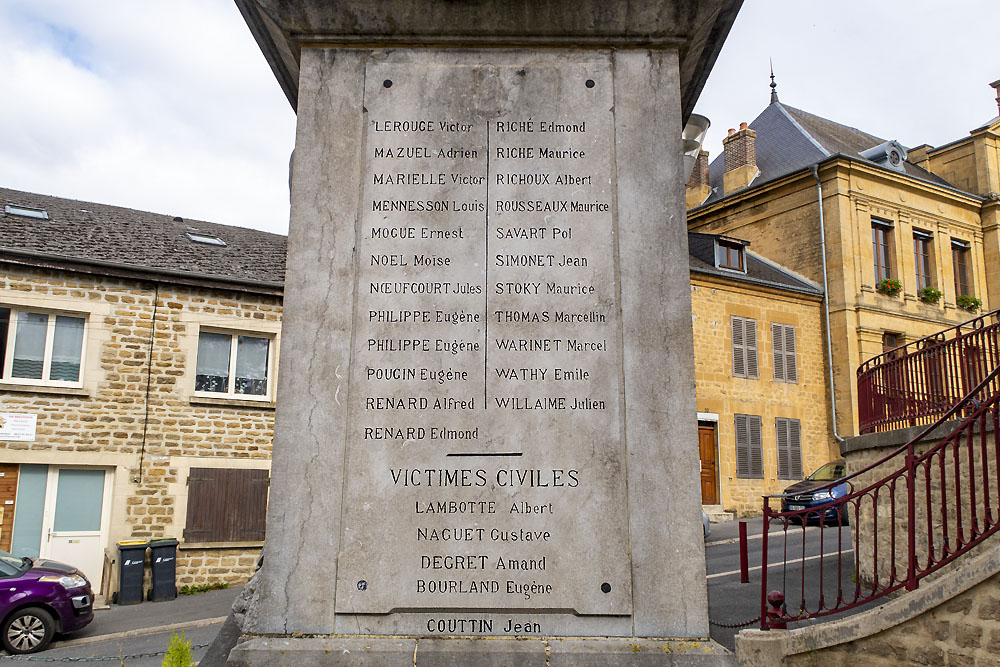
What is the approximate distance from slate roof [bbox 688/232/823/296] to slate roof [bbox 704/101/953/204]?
11.6ft

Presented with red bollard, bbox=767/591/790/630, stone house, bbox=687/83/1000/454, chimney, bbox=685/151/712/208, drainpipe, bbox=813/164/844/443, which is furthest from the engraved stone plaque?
chimney, bbox=685/151/712/208

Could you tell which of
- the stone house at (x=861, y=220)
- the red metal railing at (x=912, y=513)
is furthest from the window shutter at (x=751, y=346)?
the red metal railing at (x=912, y=513)

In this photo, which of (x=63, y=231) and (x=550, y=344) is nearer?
(x=550, y=344)

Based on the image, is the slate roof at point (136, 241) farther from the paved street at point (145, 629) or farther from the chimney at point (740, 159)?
the chimney at point (740, 159)

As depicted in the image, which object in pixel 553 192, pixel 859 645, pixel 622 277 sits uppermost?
pixel 553 192

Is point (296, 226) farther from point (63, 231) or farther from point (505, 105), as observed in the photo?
point (63, 231)

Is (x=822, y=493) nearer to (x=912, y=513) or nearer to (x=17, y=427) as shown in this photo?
(x=912, y=513)

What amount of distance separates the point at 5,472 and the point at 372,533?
49.2 feet

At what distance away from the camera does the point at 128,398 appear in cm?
1648

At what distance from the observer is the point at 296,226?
3.63 metres

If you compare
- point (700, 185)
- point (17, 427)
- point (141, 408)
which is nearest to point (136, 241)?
point (141, 408)

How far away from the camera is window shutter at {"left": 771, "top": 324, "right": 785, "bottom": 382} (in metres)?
26.3

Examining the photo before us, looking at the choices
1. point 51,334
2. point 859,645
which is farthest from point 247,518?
point 859,645

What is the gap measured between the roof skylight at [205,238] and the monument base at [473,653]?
18.1m
